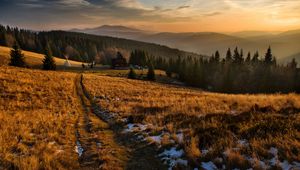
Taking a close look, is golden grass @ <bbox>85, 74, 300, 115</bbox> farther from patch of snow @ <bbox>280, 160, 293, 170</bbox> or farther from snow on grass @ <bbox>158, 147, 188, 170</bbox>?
patch of snow @ <bbox>280, 160, 293, 170</bbox>

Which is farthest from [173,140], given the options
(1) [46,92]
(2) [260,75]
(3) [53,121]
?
(2) [260,75]

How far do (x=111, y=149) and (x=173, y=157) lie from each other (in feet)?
9.03

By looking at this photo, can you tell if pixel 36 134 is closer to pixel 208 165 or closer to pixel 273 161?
pixel 208 165

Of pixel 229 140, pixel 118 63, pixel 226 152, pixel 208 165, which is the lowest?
pixel 208 165

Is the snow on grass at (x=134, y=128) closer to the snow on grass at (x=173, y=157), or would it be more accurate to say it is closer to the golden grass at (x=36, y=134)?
the golden grass at (x=36, y=134)

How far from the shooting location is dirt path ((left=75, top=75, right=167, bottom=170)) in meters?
7.44

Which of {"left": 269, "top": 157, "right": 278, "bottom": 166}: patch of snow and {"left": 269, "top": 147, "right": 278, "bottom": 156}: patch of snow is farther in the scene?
{"left": 269, "top": 147, "right": 278, "bottom": 156}: patch of snow

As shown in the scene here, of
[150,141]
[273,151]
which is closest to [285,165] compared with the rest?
[273,151]

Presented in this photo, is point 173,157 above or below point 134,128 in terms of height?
above

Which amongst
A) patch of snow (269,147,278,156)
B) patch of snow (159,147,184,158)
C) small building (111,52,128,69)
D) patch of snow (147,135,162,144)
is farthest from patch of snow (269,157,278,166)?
small building (111,52,128,69)

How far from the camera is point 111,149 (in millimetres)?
8945

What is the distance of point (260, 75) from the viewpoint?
2849 inches

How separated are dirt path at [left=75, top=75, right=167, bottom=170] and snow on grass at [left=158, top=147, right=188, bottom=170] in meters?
0.25

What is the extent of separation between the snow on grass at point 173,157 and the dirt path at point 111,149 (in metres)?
0.25
